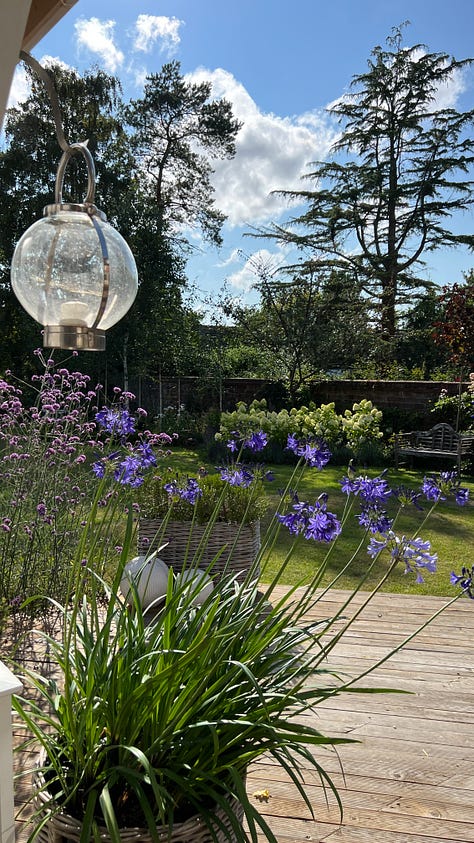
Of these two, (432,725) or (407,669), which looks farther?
(407,669)

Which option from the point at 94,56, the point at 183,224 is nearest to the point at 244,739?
the point at 94,56

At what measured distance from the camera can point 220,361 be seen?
38.4ft

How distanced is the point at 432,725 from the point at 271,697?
121cm

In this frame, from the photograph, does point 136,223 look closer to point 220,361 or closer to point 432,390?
point 220,361

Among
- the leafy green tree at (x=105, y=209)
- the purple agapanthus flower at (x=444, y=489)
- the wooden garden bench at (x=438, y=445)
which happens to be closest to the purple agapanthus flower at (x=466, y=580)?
the purple agapanthus flower at (x=444, y=489)

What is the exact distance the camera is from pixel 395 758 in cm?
206

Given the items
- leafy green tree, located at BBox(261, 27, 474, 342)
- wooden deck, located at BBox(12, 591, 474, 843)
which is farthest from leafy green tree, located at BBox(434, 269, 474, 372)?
leafy green tree, located at BBox(261, 27, 474, 342)

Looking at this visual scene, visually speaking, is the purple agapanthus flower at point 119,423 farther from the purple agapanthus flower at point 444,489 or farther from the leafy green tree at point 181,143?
the leafy green tree at point 181,143

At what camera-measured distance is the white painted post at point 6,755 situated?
116 centimetres

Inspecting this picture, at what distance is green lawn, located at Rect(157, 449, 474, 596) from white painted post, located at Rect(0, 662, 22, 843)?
2.43 meters

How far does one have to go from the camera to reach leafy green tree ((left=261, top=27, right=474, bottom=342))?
54.8ft

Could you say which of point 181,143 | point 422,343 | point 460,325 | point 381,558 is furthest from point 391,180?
point 381,558

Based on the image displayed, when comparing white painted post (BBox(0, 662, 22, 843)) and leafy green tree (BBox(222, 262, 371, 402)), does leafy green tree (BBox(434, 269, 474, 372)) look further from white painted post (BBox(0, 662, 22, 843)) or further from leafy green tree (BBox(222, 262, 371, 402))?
white painted post (BBox(0, 662, 22, 843))

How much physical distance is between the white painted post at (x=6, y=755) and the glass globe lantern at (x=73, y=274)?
0.61 metres
